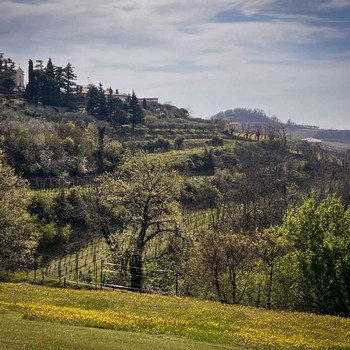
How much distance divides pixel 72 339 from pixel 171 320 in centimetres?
822

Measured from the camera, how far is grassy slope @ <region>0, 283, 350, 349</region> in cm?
2470

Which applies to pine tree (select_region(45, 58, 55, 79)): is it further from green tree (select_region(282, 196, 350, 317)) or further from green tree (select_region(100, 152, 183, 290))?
green tree (select_region(282, 196, 350, 317))

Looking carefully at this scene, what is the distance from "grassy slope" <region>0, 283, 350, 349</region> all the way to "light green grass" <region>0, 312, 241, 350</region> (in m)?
0.10

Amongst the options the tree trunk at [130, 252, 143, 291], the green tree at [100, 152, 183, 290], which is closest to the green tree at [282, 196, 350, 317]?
the green tree at [100, 152, 183, 290]

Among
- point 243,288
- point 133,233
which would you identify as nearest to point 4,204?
point 133,233

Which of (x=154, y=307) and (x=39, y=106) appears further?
(x=39, y=106)

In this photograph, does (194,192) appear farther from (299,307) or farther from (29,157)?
(299,307)

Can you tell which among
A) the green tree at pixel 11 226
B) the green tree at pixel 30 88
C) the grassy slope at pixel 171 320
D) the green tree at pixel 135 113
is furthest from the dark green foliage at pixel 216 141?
the grassy slope at pixel 171 320

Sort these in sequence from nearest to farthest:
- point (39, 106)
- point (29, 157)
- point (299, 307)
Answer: point (299, 307)
point (29, 157)
point (39, 106)

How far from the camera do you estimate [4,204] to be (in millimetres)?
44750

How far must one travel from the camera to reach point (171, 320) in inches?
1110

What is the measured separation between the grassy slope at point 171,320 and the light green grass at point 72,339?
3.9 inches

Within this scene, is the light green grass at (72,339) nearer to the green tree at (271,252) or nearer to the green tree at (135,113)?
the green tree at (271,252)

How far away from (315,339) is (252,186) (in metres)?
74.5
